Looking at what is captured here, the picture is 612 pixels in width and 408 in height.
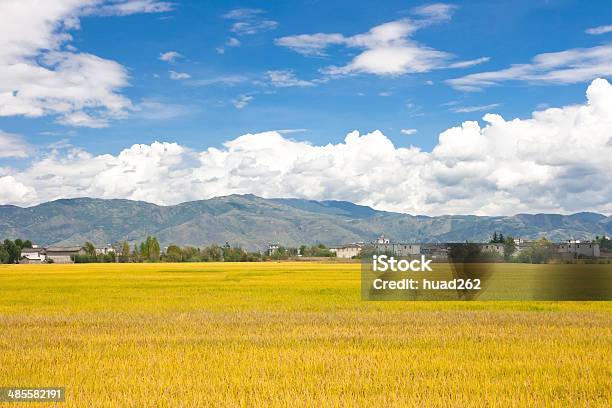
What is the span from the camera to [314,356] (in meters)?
15.1

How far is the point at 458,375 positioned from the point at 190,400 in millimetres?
5334

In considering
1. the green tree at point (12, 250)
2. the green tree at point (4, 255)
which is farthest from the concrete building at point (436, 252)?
the green tree at point (12, 250)

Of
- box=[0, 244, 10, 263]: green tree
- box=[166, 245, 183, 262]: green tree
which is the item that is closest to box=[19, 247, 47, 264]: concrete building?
box=[0, 244, 10, 263]: green tree

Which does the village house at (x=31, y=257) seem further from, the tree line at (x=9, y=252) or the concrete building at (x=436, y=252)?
the concrete building at (x=436, y=252)

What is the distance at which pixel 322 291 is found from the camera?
40750 millimetres

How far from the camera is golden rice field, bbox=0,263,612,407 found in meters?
11.4

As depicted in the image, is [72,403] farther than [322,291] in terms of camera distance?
No

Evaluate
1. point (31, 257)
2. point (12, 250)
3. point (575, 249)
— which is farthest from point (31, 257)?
point (575, 249)

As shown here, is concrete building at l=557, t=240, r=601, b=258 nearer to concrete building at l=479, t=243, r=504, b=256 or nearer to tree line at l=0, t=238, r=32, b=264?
concrete building at l=479, t=243, r=504, b=256

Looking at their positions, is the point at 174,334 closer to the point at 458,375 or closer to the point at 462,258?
the point at 458,375

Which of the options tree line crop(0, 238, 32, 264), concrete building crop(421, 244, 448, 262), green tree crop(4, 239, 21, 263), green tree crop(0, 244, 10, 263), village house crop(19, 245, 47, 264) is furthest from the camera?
village house crop(19, 245, 47, 264)

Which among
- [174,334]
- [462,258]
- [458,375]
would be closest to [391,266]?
[462,258]

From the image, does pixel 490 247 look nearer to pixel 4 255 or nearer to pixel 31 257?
pixel 4 255

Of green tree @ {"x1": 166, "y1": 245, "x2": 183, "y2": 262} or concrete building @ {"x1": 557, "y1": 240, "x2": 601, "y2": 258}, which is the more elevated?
concrete building @ {"x1": 557, "y1": 240, "x2": 601, "y2": 258}
